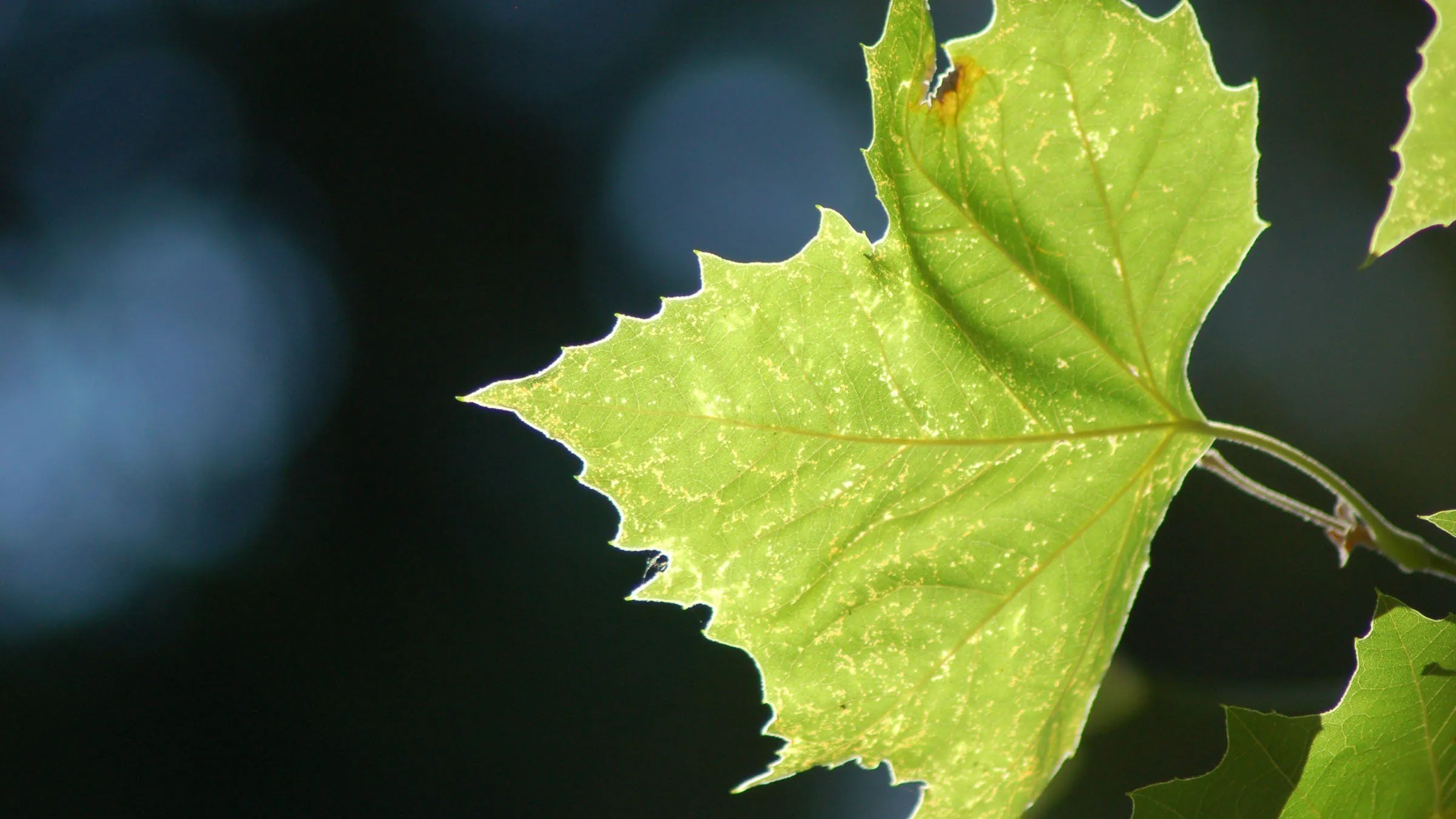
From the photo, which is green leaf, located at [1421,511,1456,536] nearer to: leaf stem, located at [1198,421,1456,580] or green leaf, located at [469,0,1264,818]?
leaf stem, located at [1198,421,1456,580]

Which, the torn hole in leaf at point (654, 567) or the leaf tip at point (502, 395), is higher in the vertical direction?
the leaf tip at point (502, 395)

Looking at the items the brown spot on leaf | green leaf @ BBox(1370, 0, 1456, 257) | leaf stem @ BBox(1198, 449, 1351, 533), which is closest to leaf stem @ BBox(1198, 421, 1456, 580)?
leaf stem @ BBox(1198, 449, 1351, 533)

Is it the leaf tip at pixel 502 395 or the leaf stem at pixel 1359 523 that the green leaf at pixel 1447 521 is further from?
the leaf tip at pixel 502 395

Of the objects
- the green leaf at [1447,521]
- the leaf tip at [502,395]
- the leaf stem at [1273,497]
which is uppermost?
the leaf tip at [502,395]

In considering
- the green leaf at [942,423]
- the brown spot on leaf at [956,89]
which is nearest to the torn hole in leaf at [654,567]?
the green leaf at [942,423]

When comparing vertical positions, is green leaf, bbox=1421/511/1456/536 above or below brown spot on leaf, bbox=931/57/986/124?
below

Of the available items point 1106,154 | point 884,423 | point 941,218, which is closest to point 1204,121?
point 1106,154

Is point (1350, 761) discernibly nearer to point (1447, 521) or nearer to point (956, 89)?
point (1447, 521)
